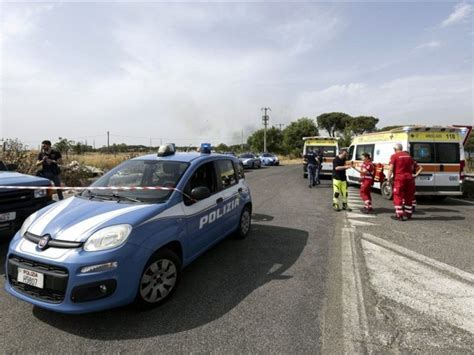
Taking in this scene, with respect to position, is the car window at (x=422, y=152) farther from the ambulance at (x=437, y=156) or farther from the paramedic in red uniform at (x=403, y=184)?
the paramedic in red uniform at (x=403, y=184)

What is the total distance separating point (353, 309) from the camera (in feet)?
10.6

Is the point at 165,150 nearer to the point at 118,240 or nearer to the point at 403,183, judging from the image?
the point at 118,240

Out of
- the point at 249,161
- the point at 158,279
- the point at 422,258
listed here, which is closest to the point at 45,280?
the point at 158,279

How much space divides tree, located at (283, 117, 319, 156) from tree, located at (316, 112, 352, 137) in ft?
79.9

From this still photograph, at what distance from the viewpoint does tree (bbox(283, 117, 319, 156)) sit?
54.2m

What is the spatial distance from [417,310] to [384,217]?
4.69 meters

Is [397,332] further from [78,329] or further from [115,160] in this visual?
[115,160]

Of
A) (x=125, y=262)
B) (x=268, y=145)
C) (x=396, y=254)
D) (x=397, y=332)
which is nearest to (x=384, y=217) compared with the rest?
(x=396, y=254)

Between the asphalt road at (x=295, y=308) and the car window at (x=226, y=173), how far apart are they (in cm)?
109

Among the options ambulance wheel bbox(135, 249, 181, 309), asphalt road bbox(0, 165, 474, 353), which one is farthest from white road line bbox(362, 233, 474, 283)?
ambulance wheel bbox(135, 249, 181, 309)

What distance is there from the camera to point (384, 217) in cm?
758

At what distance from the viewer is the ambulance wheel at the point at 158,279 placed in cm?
309

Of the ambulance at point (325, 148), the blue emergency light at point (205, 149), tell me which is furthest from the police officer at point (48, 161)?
the ambulance at point (325, 148)

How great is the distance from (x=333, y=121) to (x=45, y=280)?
81.4 m
